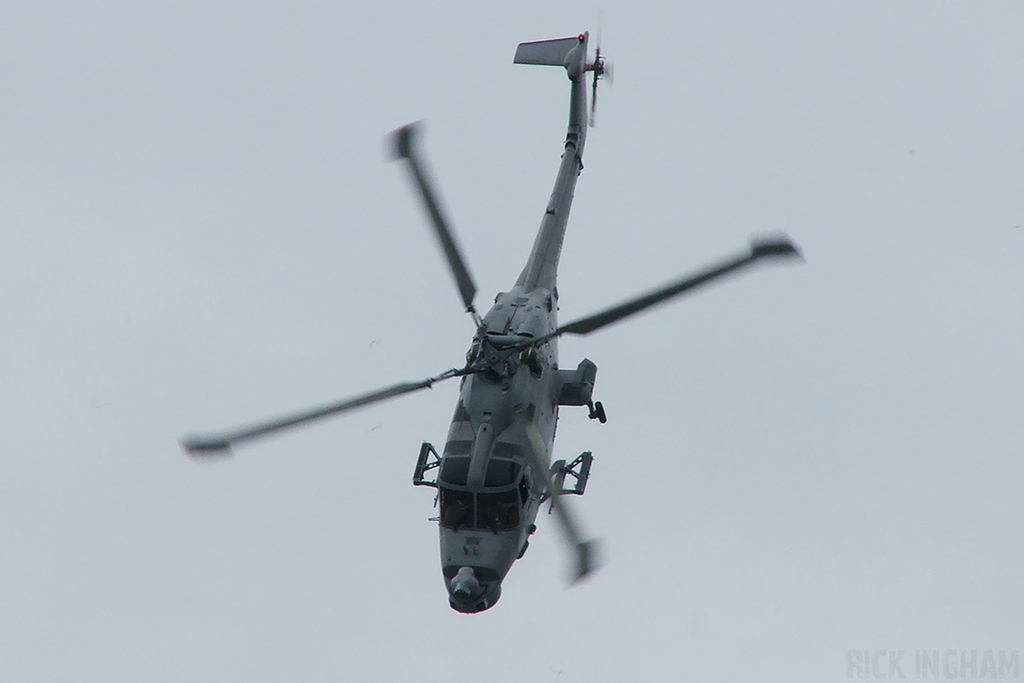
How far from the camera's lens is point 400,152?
94.3 ft

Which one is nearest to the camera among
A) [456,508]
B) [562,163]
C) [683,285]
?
[683,285]

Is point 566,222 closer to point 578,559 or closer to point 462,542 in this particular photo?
point 462,542

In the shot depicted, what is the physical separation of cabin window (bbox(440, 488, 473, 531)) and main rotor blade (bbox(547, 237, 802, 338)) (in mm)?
3751

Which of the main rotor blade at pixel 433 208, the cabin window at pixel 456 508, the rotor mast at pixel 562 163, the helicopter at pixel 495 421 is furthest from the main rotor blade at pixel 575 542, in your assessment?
the rotor mast at pixel 562 163

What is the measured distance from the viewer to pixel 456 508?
94.3 ft

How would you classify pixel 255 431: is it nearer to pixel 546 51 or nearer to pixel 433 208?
pixel 433 208

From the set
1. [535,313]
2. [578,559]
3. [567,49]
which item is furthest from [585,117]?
[578,559]

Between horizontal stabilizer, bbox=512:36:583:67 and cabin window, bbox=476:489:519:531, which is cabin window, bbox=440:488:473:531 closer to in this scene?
cabin window, bbox=476:489:519:531

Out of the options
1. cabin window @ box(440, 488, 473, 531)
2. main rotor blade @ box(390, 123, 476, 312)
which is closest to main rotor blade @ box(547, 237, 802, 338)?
main rotor blade @ box(390, 123, 476, 312)

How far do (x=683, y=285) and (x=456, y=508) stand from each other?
258 inches

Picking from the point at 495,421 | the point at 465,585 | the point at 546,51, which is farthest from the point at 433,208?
the point at 546,51

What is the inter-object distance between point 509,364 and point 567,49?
40.0ft

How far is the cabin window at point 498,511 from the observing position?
28.4 metres

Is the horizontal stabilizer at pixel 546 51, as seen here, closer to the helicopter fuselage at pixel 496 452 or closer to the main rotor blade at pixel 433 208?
the helicopter fuselage at pixel 496 452
